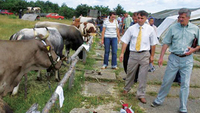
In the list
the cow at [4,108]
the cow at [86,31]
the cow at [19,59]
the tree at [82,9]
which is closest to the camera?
the cow at [19,59]

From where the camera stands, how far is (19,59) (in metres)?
3.09

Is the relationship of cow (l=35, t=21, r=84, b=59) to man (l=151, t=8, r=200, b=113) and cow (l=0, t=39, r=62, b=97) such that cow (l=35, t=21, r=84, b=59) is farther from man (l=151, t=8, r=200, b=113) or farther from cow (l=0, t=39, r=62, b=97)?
man (l=151, t=8, r=200, b=113)

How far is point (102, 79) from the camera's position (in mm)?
5512

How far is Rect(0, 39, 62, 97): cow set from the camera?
9.52 feet

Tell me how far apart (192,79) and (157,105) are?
2680mm

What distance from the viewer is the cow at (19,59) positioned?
290 cm

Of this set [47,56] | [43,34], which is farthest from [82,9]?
[47,56]

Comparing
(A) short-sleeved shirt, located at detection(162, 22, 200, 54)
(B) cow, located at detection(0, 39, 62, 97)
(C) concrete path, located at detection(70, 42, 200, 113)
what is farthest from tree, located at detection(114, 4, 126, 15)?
(B) cow, located at detection(0, 39, 62, 97)

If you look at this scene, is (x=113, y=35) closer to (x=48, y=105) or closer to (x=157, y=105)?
(x=157, y=105)

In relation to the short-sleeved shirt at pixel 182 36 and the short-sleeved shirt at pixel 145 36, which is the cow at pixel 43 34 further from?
the short-sleeved shirt at pixel 182 36

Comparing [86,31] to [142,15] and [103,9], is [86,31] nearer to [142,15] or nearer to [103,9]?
[142,15]

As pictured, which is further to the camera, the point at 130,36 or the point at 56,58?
the point at 130,36

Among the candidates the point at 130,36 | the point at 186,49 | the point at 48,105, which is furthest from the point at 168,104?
the point at 48,105

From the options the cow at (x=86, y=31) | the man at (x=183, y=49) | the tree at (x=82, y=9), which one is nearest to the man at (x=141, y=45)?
the man at (x=183, y=49)
